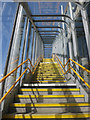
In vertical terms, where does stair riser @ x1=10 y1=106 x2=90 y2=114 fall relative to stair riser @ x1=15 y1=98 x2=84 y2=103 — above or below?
below

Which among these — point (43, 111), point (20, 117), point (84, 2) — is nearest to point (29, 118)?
point (20, 117)

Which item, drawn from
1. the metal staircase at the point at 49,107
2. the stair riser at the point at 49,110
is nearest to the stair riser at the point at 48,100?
the metal staircase at the point at 49,107

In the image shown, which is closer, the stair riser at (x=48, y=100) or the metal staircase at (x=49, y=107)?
the metal staircase at (x=49, y=107)

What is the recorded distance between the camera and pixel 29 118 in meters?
1.71

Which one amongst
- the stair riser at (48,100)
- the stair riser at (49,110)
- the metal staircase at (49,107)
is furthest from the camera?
the stair riser at (48,100)

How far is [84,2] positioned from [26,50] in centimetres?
269

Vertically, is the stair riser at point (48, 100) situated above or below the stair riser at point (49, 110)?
above

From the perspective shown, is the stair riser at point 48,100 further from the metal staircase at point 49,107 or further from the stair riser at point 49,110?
the stair riser at point 49,110

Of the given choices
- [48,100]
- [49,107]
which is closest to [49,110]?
[49,107]

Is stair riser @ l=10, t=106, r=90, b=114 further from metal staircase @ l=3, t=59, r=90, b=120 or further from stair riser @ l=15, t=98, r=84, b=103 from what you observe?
stair riser @ l=15, t=98, r=84, b=103

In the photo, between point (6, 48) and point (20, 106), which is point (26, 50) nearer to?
point (6, 48)

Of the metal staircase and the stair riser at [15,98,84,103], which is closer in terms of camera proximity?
the metal staircase

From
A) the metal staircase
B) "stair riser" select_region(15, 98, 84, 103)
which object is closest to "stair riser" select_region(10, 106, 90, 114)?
the metal staircase

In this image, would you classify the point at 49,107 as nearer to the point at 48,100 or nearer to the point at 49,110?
the point at 49,110
